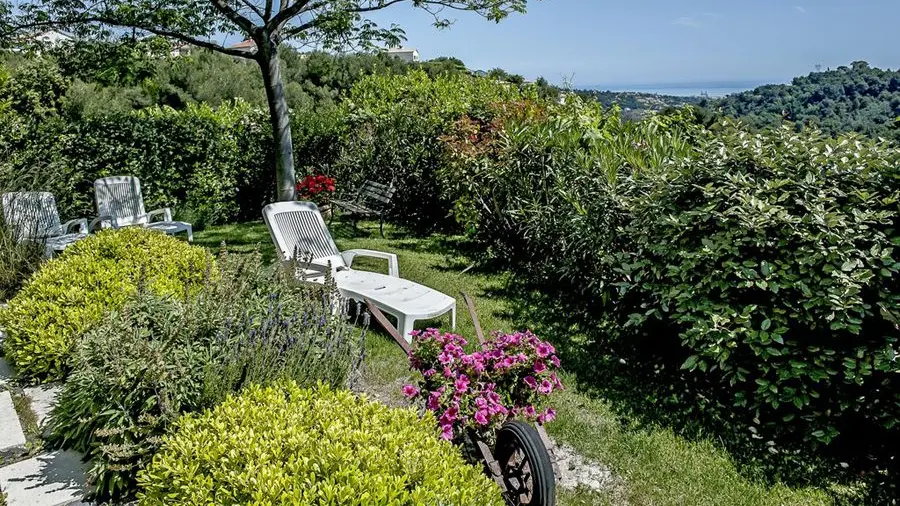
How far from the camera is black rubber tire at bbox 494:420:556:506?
88.8 inches

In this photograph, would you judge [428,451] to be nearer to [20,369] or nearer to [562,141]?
[20,369]

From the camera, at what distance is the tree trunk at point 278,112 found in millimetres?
7059

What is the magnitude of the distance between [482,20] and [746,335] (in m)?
5.40

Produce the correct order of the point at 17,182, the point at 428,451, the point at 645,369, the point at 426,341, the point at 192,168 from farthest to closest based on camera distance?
the point at 192,168, the point at 17,182, the point at 645,369, the point at 426,341, the point at 428,451

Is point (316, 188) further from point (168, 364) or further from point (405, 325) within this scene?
point (168, 364)

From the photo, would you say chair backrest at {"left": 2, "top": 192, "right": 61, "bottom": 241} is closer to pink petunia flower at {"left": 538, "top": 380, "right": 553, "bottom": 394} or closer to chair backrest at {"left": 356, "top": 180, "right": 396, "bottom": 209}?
chair backrest at {"left": 356, "top": 180, "right": 396, "bottom": 209}

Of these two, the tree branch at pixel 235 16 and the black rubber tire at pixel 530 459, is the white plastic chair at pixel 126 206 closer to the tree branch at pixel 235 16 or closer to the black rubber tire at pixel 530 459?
the tree branch at pixel 235 16

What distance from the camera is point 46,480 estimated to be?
2609mm

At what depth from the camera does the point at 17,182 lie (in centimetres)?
658

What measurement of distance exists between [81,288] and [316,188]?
6.04 meters

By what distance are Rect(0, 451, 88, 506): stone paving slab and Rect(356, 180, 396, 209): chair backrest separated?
7.01 m

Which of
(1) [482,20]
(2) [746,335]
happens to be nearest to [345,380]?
(2) [746,335]

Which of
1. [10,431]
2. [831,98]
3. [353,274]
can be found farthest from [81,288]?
[831,98]

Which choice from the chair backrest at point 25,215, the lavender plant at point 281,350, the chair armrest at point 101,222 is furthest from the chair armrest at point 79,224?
the lavender plant at point 281,350
